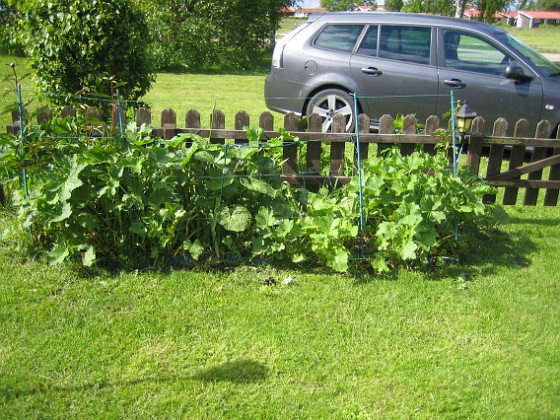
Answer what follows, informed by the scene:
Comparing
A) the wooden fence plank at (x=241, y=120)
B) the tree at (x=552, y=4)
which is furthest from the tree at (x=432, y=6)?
the tree at (x=552, y=4)

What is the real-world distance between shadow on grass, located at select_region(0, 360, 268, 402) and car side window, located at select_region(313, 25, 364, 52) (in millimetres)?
5356

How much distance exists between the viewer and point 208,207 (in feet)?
14.1

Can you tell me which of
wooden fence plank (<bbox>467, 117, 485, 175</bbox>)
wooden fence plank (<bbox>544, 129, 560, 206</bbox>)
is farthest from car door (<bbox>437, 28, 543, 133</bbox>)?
wooden fence plank (<bbox>467, 117, 485, 175</bbox>)

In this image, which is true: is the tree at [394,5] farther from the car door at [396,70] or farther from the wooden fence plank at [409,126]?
the wooden fence plank at [409,126]

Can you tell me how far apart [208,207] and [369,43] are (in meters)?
4.32

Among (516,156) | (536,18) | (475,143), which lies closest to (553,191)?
(516,156)

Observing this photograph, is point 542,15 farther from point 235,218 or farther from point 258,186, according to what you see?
point 235,218

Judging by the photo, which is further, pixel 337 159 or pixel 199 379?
pixel 337 159

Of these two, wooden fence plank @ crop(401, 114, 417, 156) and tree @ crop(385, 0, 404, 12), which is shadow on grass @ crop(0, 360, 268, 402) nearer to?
wooden fence plank @ crop(401, 114, 417, 156)

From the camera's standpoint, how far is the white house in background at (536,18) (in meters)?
104

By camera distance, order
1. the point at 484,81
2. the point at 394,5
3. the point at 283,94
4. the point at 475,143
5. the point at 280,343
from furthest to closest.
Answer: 1. the point at 394,5
2. the point at 283,94
3. the point at 484,81
4. the point at 475,143
5. the point at 280,343

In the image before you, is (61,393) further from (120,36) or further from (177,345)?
(120,36)

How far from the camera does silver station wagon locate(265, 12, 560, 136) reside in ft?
23.0

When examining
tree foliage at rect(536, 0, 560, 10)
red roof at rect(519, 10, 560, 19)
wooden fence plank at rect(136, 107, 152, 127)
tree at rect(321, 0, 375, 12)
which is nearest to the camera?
wooden fence plank at rect(136, 107, 152, 127)
